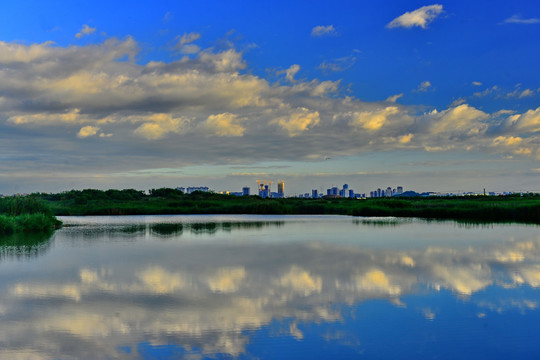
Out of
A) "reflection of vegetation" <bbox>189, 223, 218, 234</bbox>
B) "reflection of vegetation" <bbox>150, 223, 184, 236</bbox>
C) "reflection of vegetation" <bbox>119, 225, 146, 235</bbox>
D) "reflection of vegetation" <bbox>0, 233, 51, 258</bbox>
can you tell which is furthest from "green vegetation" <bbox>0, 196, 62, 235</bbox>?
"reflection of vegetation" <bbox>189, 223, 218, 234</bbox>

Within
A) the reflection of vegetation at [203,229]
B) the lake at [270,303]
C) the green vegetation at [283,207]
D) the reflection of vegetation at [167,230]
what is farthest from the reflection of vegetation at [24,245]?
the green vegetation at [283,207]

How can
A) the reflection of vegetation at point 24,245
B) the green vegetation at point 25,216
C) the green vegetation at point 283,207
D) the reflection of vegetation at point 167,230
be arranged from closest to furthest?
the reflection of vegetation at point 24,245 → the green vegetation at point 25,216 → the reflection of vegetation at point 167,230 → the green vegetation at point 283,207

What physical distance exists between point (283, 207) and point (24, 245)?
44.4 metres

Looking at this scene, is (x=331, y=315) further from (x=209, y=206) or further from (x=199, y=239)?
(x=209, y=206)

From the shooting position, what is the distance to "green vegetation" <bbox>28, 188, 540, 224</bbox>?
148 feet

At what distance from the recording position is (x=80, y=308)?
1066cm

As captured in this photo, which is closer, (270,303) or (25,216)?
(270,303)

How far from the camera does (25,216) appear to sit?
3059 centimetres

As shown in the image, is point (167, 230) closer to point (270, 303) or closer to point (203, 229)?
point (203, 229)

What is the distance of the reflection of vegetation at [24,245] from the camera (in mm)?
19984

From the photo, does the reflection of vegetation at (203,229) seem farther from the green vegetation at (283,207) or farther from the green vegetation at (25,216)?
the green vegetation at (283,207)

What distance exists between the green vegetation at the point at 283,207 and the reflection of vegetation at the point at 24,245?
1533cm

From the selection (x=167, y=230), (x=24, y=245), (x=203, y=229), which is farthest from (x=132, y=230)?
(x=24, y=245)

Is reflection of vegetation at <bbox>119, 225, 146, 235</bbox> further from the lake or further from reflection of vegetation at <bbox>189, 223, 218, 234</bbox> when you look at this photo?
the lake
